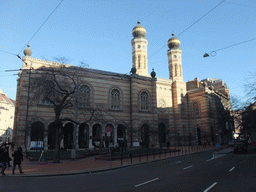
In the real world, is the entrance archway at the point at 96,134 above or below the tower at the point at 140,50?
below

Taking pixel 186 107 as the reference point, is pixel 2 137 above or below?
below

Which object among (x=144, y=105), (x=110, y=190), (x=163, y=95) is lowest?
(x=110, y=190)

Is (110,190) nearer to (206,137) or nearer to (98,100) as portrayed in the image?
(98,100)

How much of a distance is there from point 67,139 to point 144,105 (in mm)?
13298

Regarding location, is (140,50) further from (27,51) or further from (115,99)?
(27,51)

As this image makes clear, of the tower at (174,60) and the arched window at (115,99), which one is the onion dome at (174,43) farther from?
the arched window at (115,99)

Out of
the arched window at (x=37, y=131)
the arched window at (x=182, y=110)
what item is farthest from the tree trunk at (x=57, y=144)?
the arched window at (x=182, y=110)

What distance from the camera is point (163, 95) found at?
42469 mm

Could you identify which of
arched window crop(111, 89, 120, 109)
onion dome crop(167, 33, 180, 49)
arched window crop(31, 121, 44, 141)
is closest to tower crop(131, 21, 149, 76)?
onion dome crop(167, 33, 180, 49)

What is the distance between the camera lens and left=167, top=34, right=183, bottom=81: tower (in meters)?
Result: 46.4

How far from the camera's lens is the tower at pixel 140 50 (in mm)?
43469

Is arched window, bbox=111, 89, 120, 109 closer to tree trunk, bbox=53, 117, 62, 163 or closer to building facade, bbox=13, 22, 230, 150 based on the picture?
building facade, bbox=13, 22, 230, 150

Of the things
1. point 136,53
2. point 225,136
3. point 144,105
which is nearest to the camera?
point 144,105

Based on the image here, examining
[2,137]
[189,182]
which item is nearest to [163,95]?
[189,182]
